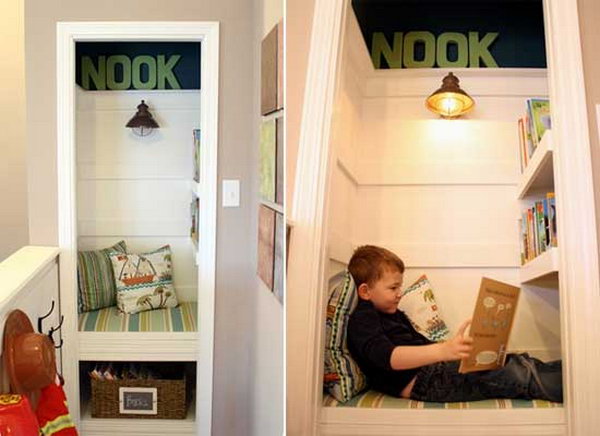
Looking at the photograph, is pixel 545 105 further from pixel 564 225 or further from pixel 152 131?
pixel 152 131

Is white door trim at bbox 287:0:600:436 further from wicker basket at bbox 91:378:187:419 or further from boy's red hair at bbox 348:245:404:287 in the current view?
wicker basket at bbox 91:378:187:419

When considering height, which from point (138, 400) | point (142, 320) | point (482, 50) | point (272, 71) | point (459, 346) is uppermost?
point (272, 71)

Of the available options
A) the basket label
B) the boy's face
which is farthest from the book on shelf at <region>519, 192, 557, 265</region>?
the basket label

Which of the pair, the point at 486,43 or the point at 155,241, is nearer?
the point at 486,43

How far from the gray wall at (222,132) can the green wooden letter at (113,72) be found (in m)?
0.09

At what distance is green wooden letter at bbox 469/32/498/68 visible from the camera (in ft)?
Result: 1.59

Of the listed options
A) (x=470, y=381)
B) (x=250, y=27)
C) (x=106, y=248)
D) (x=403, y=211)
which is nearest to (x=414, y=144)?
(x=403, y=211)

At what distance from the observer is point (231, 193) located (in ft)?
4.10

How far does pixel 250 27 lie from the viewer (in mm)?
1229

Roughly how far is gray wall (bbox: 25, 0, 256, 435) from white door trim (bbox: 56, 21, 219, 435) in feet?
0.05

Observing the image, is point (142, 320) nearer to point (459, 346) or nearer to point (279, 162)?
point (279, 162)

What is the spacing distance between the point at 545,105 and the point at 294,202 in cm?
22

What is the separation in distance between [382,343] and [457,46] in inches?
10.0

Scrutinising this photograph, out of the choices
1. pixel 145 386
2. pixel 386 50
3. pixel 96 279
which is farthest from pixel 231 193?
pixel 386 50
